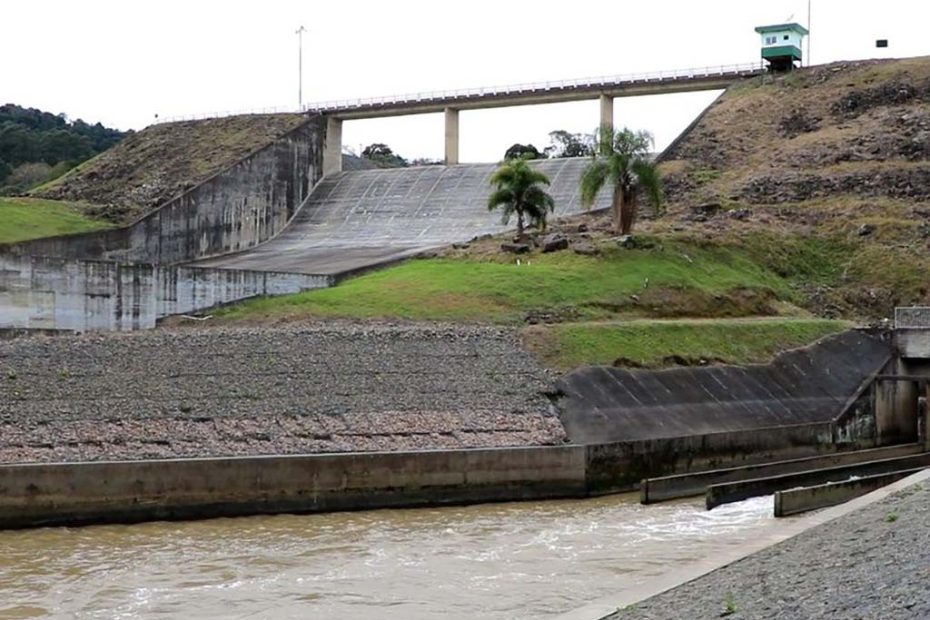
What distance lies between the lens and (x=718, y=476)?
25922 millimetres

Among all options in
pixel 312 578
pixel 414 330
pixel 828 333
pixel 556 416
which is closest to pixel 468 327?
pixel 414 330

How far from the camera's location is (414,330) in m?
31.6

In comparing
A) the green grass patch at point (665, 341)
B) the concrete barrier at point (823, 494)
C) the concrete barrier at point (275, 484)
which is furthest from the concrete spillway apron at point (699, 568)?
the green grass patch at point (665, 341)

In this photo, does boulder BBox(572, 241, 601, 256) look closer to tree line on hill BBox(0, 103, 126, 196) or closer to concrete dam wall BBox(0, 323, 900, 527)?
concrete dam wall BBox(0, 323, 900, 527)

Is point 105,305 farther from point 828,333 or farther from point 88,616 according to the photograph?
point 828,333

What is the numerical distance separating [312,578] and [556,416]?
11.5m

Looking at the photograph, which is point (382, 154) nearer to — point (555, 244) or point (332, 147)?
point (332, 147)

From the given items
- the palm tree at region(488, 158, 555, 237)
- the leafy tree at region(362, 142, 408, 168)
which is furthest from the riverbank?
the leafy tree at region(362, 142, 408, 168)

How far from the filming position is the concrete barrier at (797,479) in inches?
929

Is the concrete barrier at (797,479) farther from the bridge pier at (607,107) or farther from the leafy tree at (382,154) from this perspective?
the leafy tree at (382,154)

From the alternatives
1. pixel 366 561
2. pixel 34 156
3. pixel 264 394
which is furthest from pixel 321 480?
pixel 34 156

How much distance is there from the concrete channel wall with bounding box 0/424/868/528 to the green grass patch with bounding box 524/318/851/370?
4346mm

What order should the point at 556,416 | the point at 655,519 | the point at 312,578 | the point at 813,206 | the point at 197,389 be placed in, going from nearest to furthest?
the point at 312,578
the point at 655,519
the point at 197,389
the point at 556,416
the point at 813,206

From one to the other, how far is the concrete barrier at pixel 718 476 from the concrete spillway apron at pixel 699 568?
20.0ft
